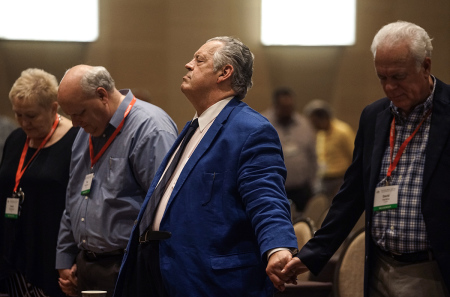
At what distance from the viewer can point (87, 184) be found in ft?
11.5

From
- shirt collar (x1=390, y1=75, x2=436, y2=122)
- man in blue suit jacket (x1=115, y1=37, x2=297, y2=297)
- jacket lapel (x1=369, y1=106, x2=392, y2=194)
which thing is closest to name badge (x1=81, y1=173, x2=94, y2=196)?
man in blue suit jacket (x1=115, y1=37, x2=297, y2=297)

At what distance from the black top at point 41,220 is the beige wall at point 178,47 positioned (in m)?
4.87

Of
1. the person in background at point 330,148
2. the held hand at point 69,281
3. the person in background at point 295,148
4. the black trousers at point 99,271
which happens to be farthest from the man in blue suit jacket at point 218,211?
the person in background at point 330,148

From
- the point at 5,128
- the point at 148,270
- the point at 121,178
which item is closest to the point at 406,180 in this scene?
the point at 148,270

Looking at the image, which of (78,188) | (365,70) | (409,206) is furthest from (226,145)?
(365,70)

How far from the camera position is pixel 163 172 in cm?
306

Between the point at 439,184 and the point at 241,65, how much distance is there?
0.98 meters

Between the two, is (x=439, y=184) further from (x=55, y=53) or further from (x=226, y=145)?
(x=55, y=53)

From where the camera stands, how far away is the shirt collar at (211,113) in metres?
2.97

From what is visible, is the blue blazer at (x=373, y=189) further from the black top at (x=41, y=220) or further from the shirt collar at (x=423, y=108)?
the black top at (x=41, y=220)

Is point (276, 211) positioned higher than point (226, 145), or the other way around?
point (226, 145)

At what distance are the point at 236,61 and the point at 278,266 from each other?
3.02 feet

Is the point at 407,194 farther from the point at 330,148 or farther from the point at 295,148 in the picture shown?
the point at 330,148

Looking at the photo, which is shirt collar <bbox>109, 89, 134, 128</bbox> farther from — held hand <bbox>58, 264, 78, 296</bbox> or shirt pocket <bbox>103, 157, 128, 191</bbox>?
held hand <bbox>58, 264, 78, 296</bbox>
